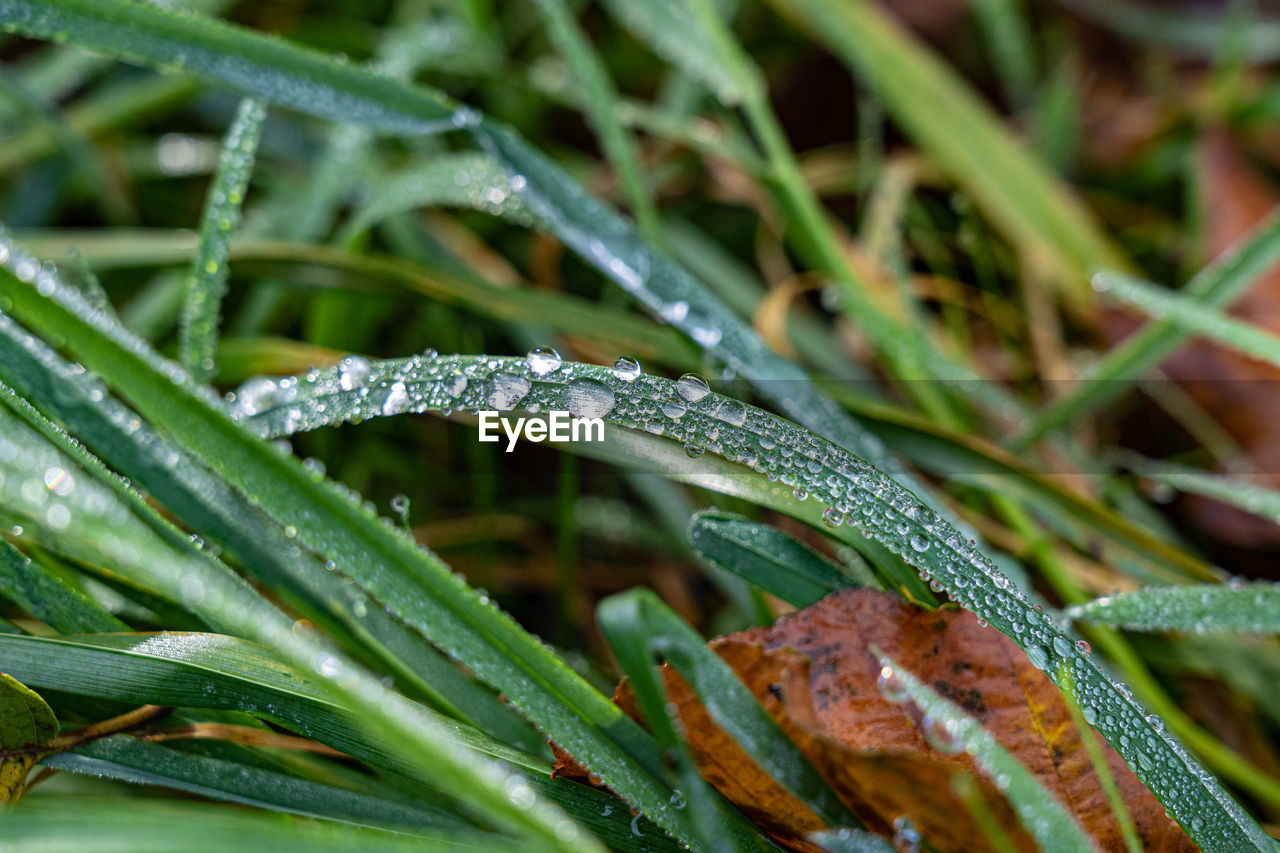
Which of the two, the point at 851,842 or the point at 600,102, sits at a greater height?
the point at 600,102

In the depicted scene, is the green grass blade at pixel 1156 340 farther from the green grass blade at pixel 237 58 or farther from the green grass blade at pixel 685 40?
the green grass blade at pixel 237 58

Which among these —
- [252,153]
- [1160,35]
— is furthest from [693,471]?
[1160,35]

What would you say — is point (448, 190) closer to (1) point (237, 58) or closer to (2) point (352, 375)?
(1) point (237, 58)

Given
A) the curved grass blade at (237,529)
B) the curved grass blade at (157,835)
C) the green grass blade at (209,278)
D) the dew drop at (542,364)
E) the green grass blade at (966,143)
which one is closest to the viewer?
the curved grass blade at (157,835)

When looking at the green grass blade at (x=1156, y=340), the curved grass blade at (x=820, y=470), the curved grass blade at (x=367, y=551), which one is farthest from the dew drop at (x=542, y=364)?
the green grass blade at (x=1156, y=340)

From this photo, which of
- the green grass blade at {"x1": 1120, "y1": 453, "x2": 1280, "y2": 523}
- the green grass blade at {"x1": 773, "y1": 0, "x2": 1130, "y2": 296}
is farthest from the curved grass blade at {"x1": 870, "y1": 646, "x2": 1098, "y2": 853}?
the green grass blade at {"x1": 773, "y1": 0, "x2": 1130, "y2": 296}

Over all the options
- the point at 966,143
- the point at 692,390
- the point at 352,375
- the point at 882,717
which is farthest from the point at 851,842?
the point at 966,143

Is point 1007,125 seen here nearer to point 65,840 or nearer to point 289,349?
point 289,349

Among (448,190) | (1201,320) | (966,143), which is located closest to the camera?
(1201,320)
